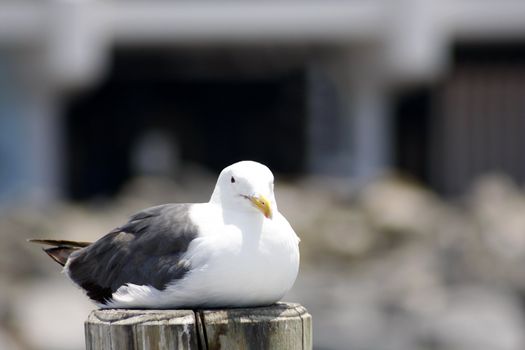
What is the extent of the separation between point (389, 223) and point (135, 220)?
40.2 ft

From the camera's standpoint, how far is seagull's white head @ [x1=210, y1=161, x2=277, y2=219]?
320 cm

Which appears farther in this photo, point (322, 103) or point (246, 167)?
point (322, 103)

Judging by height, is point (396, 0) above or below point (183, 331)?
above

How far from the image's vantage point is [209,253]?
10.4ft

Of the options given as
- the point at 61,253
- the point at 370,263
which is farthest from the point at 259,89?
the point at 61,253

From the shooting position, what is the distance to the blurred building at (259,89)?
58.3ft

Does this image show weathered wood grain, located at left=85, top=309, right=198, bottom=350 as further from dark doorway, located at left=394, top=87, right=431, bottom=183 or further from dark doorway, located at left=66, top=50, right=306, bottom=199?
dark doorway, located at left=66, top=50, right=306, bottom=199

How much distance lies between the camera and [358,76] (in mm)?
19406

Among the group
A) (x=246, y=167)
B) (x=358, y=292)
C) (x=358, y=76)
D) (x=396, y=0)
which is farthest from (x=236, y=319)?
(x=358, y=76)

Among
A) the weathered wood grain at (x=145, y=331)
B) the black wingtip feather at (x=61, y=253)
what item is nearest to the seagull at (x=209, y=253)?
the weathered wood grain at (x=145, y=331)

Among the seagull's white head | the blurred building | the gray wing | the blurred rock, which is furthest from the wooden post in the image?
the blurred building

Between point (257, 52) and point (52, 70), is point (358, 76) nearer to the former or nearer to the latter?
point (257, 52)

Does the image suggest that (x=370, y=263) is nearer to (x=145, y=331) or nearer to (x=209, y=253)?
(x=209, y=253)

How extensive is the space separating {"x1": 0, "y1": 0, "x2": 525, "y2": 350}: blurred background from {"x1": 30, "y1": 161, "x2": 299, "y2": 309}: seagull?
783cm
